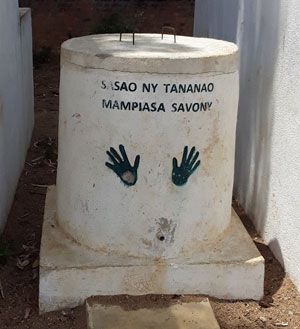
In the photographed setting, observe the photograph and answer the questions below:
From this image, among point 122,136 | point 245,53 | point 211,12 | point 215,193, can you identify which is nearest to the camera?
point 122,136

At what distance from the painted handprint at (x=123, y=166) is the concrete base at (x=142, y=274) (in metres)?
0.45

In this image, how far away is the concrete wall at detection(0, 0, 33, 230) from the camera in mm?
4840

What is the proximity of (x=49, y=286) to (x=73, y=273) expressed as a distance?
147 mm

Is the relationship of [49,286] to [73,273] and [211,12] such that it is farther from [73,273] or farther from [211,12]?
[211,12]

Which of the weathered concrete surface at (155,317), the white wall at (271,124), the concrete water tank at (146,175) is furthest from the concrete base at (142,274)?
the white wall at (271,124)

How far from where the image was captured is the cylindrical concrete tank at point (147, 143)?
11.7 ft

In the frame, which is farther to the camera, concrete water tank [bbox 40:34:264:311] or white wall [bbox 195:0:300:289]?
white wall [bbox 195:0:300:289]

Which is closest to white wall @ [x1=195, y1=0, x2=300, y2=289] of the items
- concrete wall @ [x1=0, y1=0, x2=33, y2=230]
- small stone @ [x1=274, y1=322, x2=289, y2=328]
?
small stone @ [x1=274, y1=322, x2=289, y2=328]

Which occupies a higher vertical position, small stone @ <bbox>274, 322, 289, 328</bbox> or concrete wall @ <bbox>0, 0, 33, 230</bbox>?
concrete wall @ <bbox>0, 0, 33, 230</bbox>

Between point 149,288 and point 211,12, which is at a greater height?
point 211,12

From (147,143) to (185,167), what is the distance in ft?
0.81

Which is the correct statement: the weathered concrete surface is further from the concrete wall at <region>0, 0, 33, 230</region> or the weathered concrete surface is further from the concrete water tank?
the concrete wall at <region>0, 0, 33, 230</region>

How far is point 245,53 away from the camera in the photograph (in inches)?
203

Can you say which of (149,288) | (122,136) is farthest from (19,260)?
(122,136)
